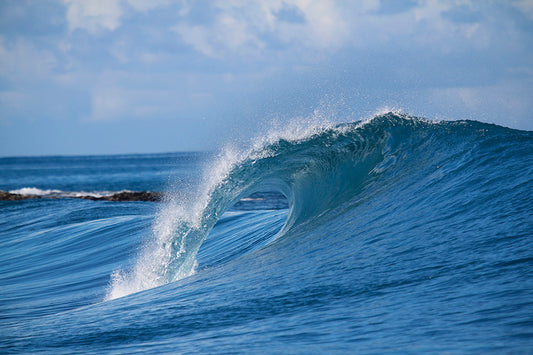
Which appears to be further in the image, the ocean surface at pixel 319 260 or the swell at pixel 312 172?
the swell at pixel 312 172

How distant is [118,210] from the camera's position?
17.5 metres

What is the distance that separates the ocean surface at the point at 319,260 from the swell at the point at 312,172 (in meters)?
0.03

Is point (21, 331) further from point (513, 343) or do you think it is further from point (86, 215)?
point (86, 215)

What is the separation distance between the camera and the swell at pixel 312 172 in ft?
24.2

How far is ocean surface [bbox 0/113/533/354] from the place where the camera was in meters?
3.60

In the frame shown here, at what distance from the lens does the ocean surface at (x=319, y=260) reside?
3602 mm

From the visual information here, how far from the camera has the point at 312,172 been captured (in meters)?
9.24

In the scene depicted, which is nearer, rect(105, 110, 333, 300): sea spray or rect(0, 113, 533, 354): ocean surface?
rect(0, 113, 533, 354): ocean surface

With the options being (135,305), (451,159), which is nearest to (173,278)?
(135,305)

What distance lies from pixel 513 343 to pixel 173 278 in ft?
15.6

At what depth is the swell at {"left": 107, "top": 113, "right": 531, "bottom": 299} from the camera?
7.38 m

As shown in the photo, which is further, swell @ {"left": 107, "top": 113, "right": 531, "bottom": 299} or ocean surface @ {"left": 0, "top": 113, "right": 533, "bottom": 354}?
swell @ {"left": 107, "top": 113, "right": 531, "bottom": 299}

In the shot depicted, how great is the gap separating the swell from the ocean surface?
0.03 m

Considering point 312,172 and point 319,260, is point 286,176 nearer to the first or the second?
point 312,172
